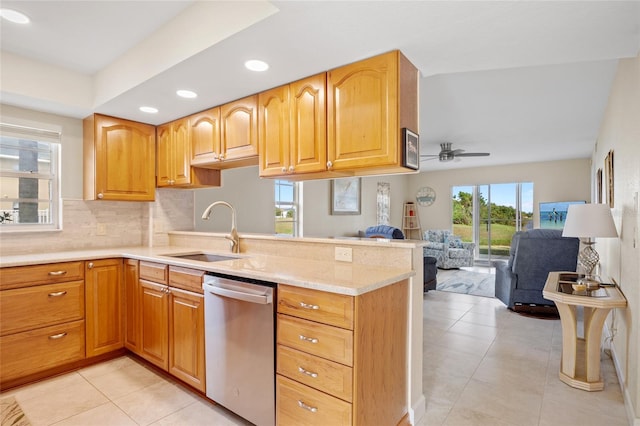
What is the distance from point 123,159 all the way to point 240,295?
7.43 feet

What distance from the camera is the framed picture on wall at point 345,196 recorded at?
6676 millimetres

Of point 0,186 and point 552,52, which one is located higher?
point 552,52

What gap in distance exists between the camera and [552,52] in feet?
6.14

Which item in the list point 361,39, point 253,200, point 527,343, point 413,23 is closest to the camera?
point 413,23

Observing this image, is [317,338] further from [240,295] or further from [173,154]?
[173,154]

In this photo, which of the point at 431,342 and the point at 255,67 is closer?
the point at 255,67

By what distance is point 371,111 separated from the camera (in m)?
1.96

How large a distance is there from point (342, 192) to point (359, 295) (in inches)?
218

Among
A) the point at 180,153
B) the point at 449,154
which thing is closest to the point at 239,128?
the point at 180,153

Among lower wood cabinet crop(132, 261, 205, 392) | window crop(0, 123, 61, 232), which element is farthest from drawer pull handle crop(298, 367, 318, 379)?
window crop(0, 123, 61, 232)

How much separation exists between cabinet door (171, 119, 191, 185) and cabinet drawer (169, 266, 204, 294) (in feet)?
3.59

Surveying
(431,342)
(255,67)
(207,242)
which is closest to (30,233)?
(207,242)

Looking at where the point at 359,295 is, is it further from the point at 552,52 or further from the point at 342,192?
the point at 342,192

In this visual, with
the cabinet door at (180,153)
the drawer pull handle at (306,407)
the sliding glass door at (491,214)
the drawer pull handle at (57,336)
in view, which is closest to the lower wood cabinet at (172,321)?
the drawer pull handle at (57,336)
